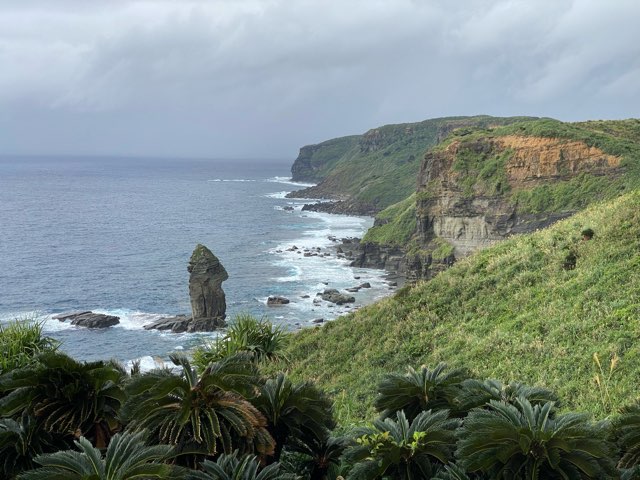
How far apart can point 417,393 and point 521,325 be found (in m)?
13.1

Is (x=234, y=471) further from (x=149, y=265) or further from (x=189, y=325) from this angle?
(x=149, y=265)

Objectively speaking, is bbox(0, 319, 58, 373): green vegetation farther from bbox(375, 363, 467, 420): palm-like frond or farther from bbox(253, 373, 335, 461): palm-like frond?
bbox(375, 363, 467, 420): palm-like frond

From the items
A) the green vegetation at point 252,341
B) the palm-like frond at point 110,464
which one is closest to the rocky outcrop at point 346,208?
the green vegetation at point 252,341

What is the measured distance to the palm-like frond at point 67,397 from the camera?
10.1 metres

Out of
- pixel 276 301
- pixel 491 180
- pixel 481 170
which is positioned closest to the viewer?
pixel 276 301

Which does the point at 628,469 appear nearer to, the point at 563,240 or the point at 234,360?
the point at 234,360

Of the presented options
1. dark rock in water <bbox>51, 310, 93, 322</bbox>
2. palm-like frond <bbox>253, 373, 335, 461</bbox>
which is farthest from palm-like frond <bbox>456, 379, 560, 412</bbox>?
dark rock in water <bbox>51, 310, 93, 322</bbox>

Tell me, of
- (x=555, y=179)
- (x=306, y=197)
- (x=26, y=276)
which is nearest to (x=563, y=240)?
(x=555, y=179)

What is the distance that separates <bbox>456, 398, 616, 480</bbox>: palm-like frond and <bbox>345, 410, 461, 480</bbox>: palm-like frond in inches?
24.0

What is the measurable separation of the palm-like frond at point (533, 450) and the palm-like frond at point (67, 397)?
245 inches

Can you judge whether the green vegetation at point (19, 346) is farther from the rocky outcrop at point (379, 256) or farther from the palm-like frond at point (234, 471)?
the rocky outcrop at point (379, 256)

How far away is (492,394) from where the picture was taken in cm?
990

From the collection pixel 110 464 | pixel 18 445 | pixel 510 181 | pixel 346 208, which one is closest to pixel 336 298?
pixel 510 181

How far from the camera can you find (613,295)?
21.1 m
